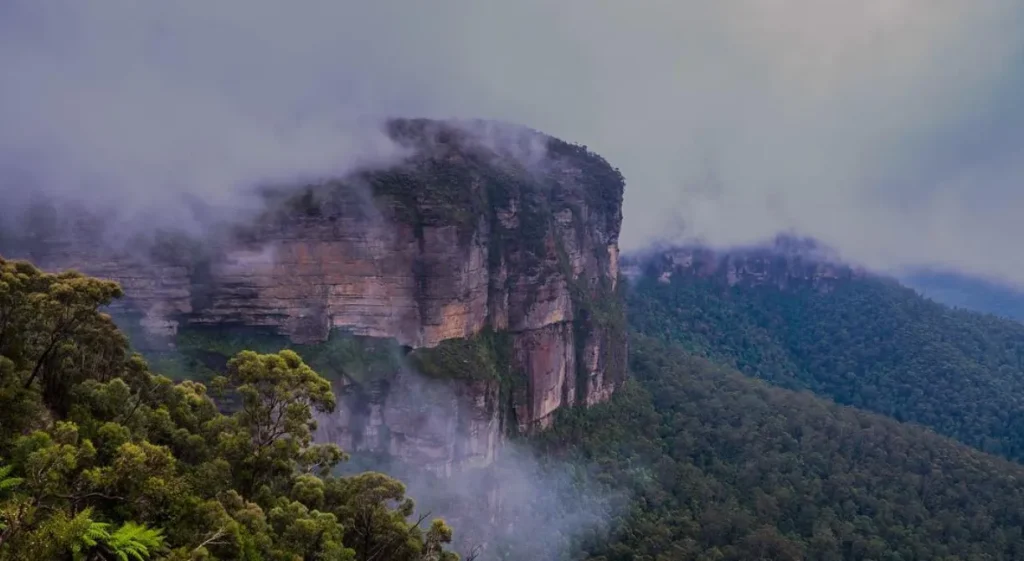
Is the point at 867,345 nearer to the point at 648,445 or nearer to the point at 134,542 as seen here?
the point at 648,445

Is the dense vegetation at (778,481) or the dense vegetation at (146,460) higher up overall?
the dense vegetation at (146,460)

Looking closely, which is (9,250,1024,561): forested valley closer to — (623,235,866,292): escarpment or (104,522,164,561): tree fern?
(104,522,164,561): tree fern

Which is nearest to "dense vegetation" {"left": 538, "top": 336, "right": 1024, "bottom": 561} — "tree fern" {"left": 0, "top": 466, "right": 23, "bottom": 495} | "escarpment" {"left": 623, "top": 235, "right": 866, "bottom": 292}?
"tree fern" {"left": 0, "top": 466, "right": 23, "bottom": 495}

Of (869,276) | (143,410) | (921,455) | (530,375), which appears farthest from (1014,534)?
(869,276)

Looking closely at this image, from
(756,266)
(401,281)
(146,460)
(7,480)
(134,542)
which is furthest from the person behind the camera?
(756,266)

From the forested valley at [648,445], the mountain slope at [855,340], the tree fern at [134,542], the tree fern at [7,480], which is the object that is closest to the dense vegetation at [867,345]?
the mountain slope at [855,340]

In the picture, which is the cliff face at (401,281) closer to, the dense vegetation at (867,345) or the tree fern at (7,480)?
the tree fern at (7,480)

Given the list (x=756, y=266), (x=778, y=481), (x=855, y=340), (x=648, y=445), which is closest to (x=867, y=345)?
(x=855, y=340)
